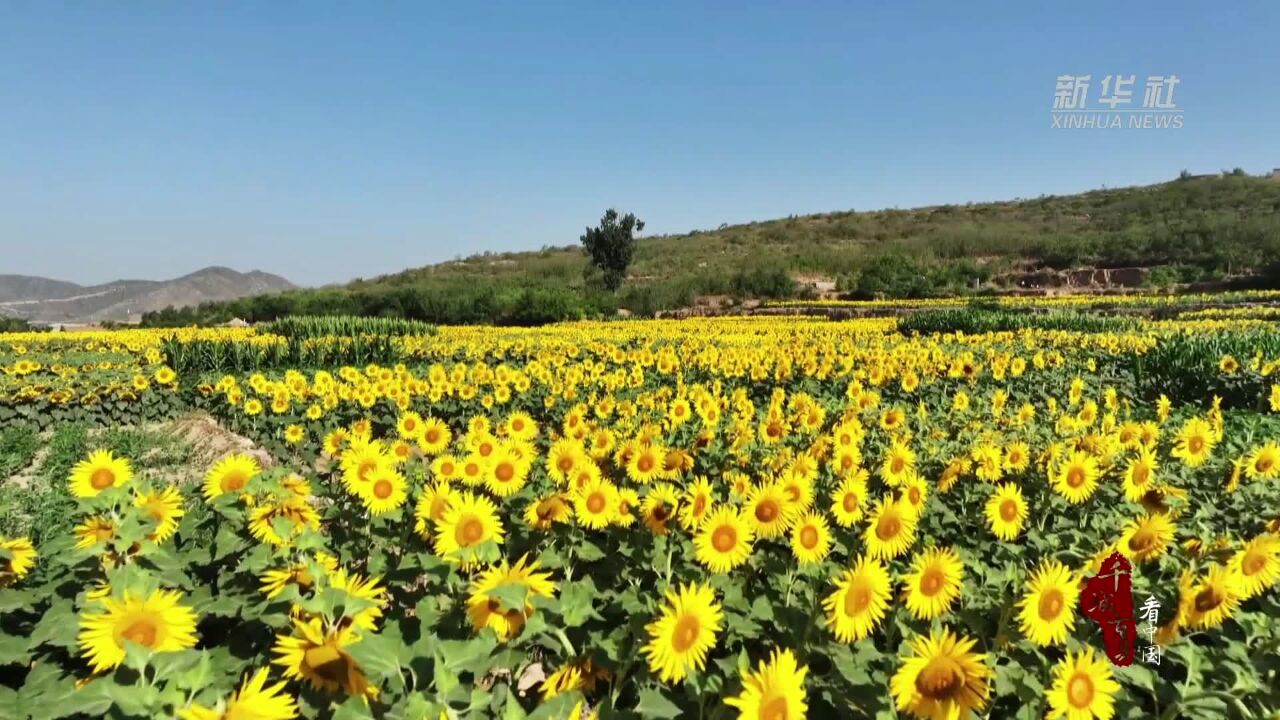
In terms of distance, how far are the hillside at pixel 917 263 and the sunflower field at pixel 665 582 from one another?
2246 centimetres

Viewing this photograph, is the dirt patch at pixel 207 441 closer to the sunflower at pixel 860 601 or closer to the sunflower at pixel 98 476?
the sunflower at pixel 98 476

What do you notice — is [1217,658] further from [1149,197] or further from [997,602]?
[1149,197]

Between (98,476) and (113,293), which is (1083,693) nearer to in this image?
(98,476)

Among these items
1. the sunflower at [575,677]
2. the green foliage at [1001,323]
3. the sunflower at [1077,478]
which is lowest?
the green foliage at [1001,323]

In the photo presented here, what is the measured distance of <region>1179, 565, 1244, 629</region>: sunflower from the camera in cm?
156

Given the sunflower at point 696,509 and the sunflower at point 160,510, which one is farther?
the sunflower at point 696,509

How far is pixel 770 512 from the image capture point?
2.04 meters

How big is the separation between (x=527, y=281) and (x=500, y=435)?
41780 mm

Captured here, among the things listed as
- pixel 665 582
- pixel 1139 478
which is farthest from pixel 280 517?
pixel 1139 478

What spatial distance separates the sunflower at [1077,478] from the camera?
2.54 m

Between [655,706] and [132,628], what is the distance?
3.17 ft

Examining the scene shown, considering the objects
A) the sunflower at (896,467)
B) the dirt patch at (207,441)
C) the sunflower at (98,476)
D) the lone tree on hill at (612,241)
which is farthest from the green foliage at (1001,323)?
the lone tree on hill at (612,241)

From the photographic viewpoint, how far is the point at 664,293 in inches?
1215

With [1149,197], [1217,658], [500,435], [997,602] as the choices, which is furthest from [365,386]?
[1149,197]
